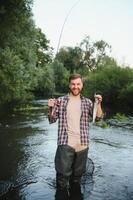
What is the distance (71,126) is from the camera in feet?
21.0

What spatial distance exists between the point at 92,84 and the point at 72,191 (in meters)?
38.1

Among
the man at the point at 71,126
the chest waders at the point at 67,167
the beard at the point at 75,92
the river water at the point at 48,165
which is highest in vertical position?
the beard at the point at 75,92

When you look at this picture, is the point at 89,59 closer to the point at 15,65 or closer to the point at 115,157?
the point at 15,65

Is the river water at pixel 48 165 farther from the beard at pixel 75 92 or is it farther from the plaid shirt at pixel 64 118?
the beard at pixel 75 92

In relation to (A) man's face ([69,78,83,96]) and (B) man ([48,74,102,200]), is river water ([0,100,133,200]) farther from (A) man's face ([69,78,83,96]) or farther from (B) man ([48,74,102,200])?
(A) man's face ([69,78,83,96])

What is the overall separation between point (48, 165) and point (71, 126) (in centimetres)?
386

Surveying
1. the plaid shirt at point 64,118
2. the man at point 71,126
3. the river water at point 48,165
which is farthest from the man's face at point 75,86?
the river water at point 48,165

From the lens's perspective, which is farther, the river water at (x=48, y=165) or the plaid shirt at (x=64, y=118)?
the river water at (x=48, y=165)

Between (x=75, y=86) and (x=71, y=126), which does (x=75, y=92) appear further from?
(x=71, y=126)

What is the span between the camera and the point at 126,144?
14.1m

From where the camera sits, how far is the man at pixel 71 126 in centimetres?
640

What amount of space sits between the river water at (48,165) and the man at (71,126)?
997 mm

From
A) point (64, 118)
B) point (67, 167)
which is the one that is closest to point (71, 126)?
point (64, 118)

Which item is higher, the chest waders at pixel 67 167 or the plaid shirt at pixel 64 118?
the plaid shirt at pixel 64 118
